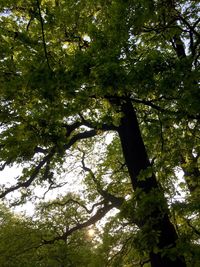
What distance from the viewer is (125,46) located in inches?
247

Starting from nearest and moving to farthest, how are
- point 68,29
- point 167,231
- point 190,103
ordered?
1. point 190,103
2. point 167,231
3. point 68,29

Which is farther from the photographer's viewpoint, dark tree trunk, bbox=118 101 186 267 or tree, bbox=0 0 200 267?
dark tree trunk, bbox=118 101 186 267

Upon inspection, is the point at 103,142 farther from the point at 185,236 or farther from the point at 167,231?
the point at 185,236

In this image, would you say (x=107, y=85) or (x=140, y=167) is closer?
(x=107, y=85)

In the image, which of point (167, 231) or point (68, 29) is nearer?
point (167, 231)

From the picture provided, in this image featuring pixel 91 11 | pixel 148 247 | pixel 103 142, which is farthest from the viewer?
pixel 103 142

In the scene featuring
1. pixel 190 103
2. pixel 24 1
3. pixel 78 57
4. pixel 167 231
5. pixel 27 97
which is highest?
pixel 24 1

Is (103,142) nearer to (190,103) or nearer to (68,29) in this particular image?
(68,29)

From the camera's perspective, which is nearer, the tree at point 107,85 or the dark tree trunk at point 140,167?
the tree at point 107,85

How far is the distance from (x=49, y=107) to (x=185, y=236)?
3271 millimetres

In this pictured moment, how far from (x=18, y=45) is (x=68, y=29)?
1406 millimetres

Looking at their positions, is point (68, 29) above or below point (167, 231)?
above

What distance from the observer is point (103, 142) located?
16781 mm

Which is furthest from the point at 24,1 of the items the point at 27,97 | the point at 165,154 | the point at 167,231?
the point at 167,231
